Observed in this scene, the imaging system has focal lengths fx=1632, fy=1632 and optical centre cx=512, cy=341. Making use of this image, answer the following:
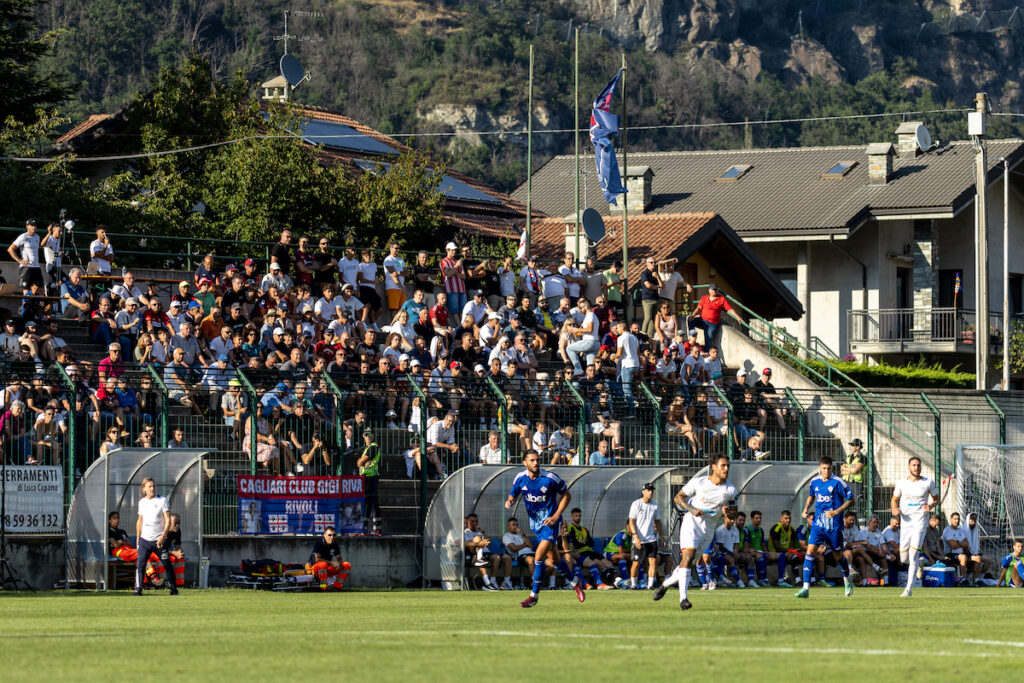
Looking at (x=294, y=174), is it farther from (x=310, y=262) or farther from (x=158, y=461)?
(x=158, y=461)

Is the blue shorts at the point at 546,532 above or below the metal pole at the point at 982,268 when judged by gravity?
below

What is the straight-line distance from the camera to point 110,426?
75.5ft

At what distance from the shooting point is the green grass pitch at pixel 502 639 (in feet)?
33.7

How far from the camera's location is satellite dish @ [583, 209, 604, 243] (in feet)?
123

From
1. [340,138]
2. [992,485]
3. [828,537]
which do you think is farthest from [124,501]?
[340,138]

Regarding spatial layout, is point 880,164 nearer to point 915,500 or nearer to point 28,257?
point 915,500

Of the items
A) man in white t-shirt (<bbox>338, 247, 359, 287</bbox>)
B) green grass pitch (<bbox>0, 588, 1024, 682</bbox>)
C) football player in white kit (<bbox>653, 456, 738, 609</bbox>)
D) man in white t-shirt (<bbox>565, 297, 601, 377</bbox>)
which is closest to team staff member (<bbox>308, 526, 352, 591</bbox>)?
green grass pitch (<bbox>0, 588, 1024, 682</bbox>)

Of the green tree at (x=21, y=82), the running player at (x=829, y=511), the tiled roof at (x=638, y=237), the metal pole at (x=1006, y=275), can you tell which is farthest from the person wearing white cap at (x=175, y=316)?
the metal pole at (x=1006, y=275)

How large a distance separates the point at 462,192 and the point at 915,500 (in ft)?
97.6

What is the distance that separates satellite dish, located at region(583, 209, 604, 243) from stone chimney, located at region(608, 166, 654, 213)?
1124cm

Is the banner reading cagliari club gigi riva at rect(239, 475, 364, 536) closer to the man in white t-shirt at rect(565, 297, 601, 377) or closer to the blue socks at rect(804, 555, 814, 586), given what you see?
the blue socks at rect(804, 555, 814, 586)

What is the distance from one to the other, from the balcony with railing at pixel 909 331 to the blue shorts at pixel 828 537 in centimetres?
2871

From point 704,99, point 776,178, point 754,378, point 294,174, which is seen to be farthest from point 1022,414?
point 704,99

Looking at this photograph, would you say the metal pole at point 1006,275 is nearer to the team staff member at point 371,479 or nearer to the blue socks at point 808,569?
the team staff member at point 371,479
